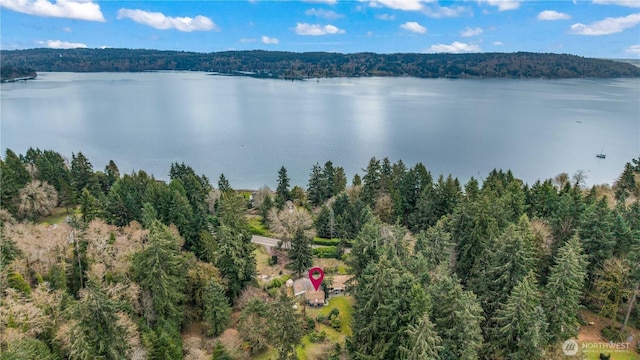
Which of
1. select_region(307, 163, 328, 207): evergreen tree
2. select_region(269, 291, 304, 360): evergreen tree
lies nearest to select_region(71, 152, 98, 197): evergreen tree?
select_region(307, 163, 328, 207): evergreen tree

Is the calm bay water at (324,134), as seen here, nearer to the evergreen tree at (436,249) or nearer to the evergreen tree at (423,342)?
the evergreen tree at (436,249)

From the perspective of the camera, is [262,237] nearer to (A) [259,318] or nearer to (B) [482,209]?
(A) [259,318]

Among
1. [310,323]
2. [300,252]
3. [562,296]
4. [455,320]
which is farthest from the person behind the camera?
[300,252]

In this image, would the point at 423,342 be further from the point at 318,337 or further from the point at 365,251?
the point at 318,337

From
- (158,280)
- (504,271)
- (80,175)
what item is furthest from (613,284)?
(80,175)

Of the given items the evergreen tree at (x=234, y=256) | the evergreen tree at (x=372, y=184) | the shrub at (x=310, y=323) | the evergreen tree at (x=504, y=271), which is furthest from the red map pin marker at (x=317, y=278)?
the evergreen tree at (x=372, y=184)

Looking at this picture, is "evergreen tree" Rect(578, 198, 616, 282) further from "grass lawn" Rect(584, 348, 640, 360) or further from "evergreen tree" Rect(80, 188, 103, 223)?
"evergreen tree" Rect(80, 188, 103, 223)

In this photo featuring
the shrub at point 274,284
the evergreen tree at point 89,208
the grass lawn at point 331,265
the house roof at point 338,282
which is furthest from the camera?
the evergreen tree at point 89,208
